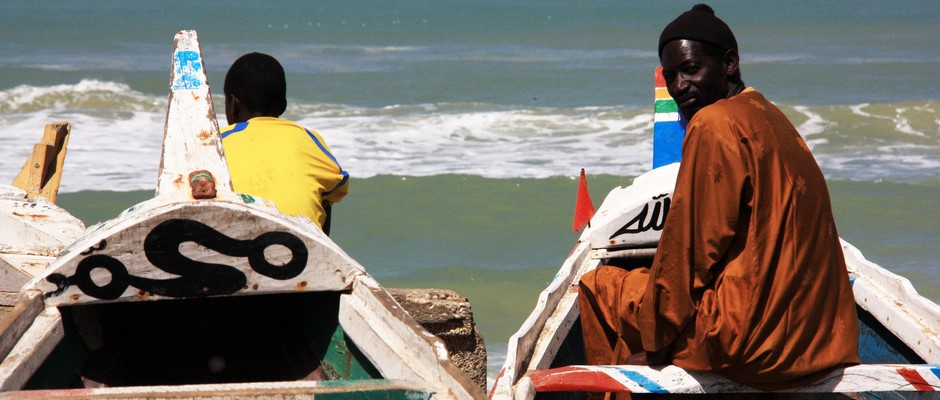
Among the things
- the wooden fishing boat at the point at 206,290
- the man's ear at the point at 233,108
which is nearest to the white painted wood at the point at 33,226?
the wooden fishing boat at the point at 206,290

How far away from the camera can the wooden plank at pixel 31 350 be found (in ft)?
8.41

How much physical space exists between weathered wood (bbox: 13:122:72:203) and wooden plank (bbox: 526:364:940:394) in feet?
9.47

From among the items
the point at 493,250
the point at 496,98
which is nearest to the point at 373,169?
the point at 493,250

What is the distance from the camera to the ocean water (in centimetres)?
962

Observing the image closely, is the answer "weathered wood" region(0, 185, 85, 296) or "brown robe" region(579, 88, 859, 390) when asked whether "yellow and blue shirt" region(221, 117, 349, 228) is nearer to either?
"weathered wood" region(0, 185, 85, 296)

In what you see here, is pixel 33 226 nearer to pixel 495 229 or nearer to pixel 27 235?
pixel 27 235

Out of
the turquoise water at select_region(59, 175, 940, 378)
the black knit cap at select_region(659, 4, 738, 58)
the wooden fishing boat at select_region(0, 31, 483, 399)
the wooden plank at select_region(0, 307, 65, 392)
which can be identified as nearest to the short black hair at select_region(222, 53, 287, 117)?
the wooden fishing boat at select_region(0, 31, 483, 399)

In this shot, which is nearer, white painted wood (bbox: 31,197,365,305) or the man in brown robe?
the man in brown robe

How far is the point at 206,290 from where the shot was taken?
293 cm

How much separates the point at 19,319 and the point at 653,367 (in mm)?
1528

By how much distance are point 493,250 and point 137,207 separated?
21.2 feet

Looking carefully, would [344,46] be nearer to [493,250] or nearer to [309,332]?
[493,250]

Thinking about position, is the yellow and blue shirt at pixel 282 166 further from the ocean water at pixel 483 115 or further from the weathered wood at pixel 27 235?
the ocean water at pixel 483 115

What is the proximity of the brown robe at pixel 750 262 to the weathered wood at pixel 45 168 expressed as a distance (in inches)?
121
